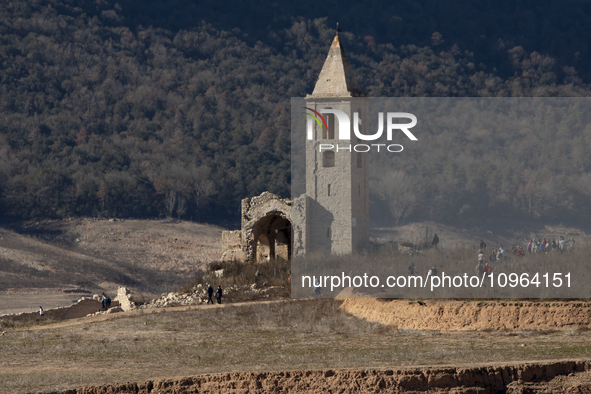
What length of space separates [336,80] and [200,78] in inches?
2019

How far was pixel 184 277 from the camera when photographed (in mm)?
51375

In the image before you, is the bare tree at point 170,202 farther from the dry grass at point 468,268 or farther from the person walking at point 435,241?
the person walking at point 435,241

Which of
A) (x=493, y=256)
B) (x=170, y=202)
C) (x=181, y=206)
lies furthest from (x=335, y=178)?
(x=181, y=206)

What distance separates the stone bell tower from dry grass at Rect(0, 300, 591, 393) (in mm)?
8480

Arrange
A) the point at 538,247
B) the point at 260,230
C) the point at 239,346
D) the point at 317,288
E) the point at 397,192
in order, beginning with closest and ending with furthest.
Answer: the point at 239,346 < the point at 538,247 < the point at 397,192 < the point at 317,288 < the point at 260,230

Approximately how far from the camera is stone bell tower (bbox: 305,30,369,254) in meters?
32.5

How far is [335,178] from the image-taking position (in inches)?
1319

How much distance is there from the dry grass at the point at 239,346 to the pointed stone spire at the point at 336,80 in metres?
10.6

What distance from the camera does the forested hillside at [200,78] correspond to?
65.7m

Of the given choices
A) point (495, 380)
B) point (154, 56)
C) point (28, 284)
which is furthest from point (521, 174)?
point (154, 56)

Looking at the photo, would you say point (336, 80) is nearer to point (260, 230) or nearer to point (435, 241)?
point (260, 230)

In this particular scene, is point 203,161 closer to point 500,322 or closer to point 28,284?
point 28,284

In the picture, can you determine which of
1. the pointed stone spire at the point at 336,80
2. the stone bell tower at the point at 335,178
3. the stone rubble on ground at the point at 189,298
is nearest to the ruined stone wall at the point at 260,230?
the stone bell tower at the point at 335,178

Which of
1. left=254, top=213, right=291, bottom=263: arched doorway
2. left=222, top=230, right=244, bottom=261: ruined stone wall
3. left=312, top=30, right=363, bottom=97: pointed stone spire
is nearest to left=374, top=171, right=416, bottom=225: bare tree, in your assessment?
left=312, top=30, right=363, bottom=97: pointed stone spire
